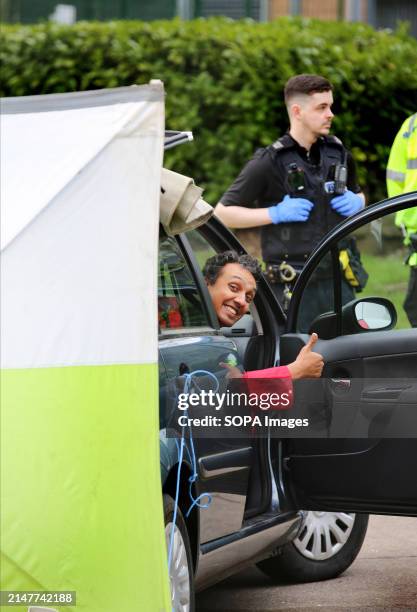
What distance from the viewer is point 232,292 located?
16.9 feet

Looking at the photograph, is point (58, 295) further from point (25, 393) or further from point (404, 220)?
point (404, 220)

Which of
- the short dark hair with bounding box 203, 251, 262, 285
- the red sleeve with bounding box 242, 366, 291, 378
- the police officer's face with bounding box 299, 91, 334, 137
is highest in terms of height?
the police officer's face with bounding box 299, 91, 334, 137

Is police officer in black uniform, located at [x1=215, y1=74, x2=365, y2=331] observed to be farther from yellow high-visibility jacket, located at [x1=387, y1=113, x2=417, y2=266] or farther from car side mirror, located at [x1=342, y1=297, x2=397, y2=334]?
car side mirror, located at [x1=342, y1=297, x2=397, y2=334]

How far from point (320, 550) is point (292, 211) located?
1.77 meters

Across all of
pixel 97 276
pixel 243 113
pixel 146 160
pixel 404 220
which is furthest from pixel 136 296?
pixel 243 113

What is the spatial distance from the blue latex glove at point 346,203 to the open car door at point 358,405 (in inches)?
73.9

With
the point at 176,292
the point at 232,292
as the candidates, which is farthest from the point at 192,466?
the point at 232,292

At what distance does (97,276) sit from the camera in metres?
3.43

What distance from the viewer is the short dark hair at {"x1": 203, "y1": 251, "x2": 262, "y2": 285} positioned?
17.0ft

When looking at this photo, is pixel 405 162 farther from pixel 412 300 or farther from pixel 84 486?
pixel 84 486

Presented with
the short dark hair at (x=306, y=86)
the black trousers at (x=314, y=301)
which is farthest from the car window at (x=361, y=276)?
the short dark hair at (x=306, y=86)

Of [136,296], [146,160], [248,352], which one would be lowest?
[248,352]

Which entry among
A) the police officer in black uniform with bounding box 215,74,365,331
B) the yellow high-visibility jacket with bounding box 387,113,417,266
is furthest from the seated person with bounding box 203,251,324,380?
the yellow high-visibility jacket with bounding box 387,113,417,266

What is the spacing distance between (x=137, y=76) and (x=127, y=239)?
9925 millimetres
